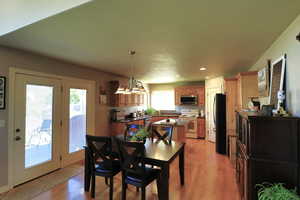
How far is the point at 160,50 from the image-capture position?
2854mm

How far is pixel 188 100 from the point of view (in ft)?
23.0

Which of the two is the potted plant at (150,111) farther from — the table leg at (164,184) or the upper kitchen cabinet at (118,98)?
the table leg at (164,184)

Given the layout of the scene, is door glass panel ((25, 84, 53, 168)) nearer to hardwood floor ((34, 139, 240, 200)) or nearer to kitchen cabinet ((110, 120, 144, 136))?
hardwood floor ((34, 139, 240, 200))

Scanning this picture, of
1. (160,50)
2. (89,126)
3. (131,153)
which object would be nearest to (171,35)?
(160,50)

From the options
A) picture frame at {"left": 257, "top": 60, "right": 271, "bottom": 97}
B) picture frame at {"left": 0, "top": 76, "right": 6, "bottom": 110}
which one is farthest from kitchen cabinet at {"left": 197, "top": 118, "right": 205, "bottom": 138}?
picture frame at {"left": 0, "top": 76, "right": 6, "bottom": 110}

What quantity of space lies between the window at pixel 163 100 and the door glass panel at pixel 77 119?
170 inches

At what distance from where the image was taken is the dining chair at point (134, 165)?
83.3 inches

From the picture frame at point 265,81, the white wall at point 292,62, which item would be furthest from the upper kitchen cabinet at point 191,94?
the white wall at point 292,62

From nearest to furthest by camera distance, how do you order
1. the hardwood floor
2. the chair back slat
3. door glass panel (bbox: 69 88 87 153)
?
the chair back slat
the hardwood floor
door glass panel (bbox: 69 88 87 153)

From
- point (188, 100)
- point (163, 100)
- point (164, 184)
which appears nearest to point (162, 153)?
point (164, 184)

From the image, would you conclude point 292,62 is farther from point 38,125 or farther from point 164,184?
point 38,125

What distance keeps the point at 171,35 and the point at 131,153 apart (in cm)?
172

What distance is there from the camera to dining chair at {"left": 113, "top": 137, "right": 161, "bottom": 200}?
2.12 meters

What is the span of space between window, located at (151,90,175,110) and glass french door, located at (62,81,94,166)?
4.10 m
